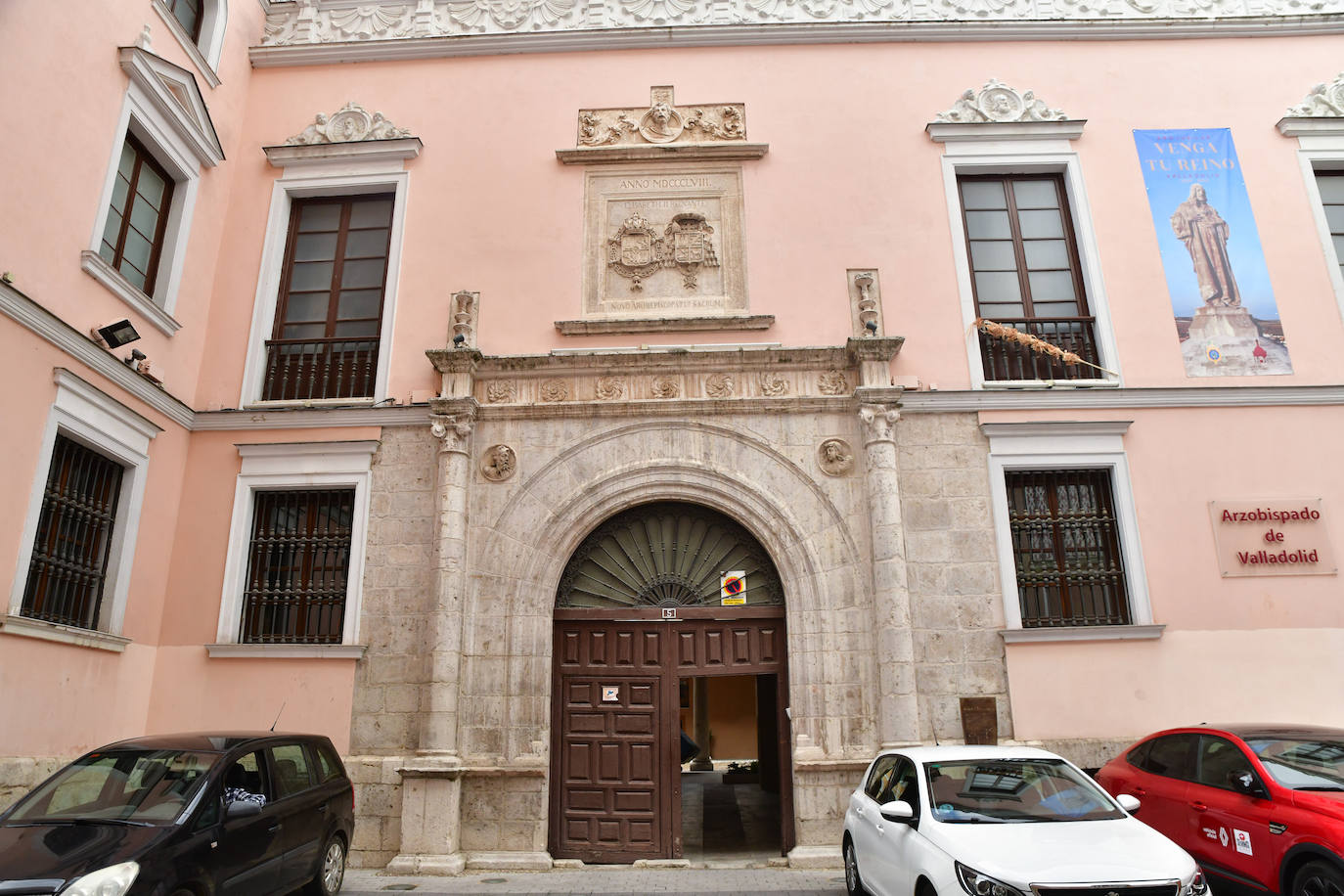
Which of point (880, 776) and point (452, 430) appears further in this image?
point (452, 430)

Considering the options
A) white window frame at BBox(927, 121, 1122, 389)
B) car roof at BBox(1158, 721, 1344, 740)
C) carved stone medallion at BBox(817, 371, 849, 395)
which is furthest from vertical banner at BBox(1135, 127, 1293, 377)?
car roof at BBox(1158, 721, 1344, 740)

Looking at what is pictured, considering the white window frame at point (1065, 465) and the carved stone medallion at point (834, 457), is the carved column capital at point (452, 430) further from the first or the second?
the white window frame at point (1065, 465)

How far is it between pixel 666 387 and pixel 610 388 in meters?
0.65

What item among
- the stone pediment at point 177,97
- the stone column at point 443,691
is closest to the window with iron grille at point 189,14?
the stone pediment at point 177,97

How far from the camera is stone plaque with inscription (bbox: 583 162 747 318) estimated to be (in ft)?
35.2

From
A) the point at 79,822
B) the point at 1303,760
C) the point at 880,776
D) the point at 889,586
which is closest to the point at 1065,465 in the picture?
the point at 889,586

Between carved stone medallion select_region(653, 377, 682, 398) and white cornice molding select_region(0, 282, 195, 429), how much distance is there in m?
5.59

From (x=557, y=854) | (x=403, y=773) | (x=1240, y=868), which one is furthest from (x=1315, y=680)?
(x=403, y=773)

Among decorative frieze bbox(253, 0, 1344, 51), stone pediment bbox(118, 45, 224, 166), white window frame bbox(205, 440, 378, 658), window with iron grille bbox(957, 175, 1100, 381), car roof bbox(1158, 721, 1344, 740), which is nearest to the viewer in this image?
car roof bbox(1158, 721, 1344, 740)

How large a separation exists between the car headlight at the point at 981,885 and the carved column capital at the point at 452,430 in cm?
681

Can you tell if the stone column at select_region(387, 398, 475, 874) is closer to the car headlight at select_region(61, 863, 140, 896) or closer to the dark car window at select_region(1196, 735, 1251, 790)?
the car headlight at select_region(61, 863, 140, 896)

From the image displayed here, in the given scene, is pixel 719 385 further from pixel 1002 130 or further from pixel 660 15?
pixel 660 15

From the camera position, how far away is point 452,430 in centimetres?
1001

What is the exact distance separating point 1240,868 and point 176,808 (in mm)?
7292
